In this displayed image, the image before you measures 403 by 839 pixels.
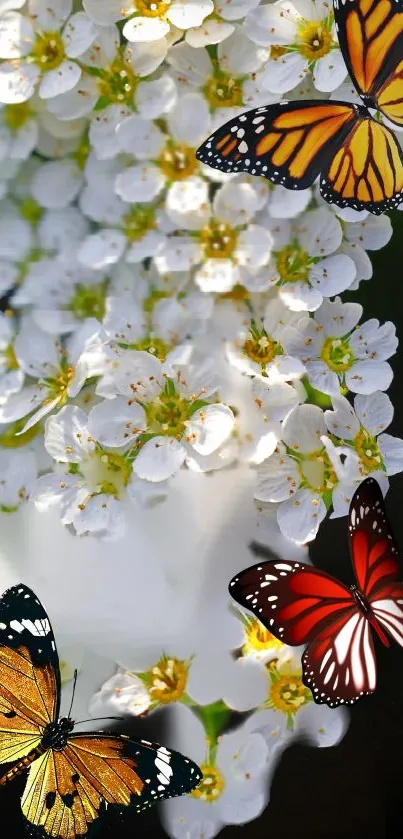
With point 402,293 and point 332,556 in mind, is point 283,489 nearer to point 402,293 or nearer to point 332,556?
point 332,556

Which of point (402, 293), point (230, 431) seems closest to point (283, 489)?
point (230, 431)

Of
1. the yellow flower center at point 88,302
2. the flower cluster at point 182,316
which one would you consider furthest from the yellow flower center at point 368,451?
the yellow flower center at point 88,302

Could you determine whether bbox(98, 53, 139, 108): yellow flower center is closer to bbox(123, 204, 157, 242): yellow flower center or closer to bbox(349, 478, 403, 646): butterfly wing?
bbox(123, 204, 157, 242): yellow flower center

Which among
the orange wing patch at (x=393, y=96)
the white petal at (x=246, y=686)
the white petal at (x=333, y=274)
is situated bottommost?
the white petal at (x=246, y=686)

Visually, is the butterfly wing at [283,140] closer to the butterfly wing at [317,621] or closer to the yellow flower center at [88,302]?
the yellow flower center at [88,302]

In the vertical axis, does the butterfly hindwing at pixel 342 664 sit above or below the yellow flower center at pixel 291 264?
below
